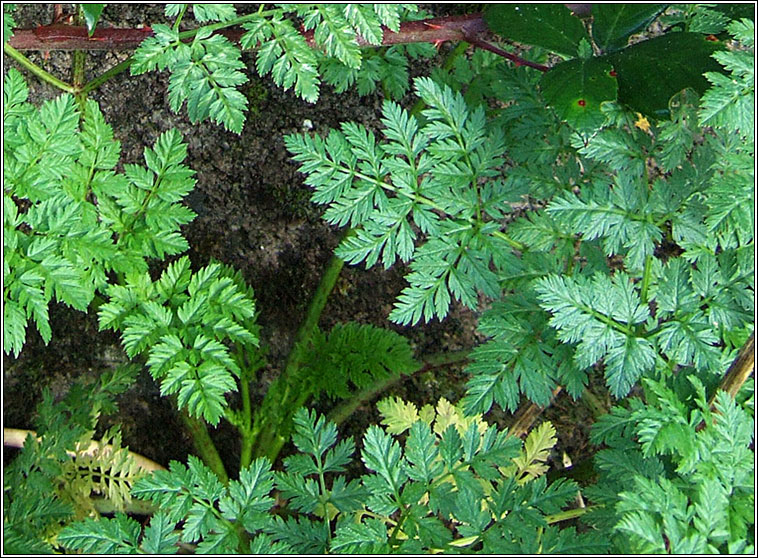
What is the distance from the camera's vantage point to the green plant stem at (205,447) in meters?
1.93

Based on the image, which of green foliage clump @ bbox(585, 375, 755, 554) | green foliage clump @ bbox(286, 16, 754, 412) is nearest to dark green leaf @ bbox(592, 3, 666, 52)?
green foliage clump @ bbox(286, 16, 754, 412)

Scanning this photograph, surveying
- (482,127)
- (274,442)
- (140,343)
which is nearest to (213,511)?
(140,343)

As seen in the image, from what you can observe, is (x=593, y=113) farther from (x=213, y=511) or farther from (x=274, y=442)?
(x=274, y=442)

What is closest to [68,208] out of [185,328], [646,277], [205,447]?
[185,328]

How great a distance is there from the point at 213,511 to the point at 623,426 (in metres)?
0.77

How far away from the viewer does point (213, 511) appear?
1341mm

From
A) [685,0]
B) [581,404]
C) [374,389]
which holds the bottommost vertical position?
[581,404]

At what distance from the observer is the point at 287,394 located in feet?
6.27

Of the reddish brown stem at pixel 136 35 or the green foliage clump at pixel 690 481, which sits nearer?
the green foliage clump at pixel 690 481

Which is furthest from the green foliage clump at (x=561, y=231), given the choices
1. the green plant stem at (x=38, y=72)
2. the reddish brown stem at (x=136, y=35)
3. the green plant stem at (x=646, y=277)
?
the green plant stem at (x=38, y=72)

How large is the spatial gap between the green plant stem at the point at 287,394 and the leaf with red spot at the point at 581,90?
78 cm

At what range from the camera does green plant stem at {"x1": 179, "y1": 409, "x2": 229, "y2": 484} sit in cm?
193

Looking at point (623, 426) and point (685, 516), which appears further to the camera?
point (623, 426)

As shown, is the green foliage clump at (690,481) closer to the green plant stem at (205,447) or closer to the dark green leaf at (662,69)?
the dark green leaf at (662,69)
